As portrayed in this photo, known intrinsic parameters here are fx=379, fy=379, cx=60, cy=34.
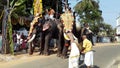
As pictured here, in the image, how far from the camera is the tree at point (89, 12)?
60.6m

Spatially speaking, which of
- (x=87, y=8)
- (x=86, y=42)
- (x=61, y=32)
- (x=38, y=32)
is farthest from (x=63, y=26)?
(x=87, y=8)

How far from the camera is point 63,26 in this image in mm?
18438

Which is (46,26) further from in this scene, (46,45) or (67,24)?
(67,24)

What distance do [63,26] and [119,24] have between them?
9628 centimetres

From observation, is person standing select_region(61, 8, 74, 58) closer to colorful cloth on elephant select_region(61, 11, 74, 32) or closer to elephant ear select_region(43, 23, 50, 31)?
colorful cloth on elephant select_region(61, 11, 74, 32)

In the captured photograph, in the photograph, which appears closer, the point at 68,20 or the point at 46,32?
the point at 68,20

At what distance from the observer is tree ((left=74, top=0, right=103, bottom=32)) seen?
60.6 meters

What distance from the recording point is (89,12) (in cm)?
6250

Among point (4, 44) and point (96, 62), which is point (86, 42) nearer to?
point (96, 62)

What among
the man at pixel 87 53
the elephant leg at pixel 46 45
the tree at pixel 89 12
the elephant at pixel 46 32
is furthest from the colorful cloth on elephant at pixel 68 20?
the tree at pixel 89 12

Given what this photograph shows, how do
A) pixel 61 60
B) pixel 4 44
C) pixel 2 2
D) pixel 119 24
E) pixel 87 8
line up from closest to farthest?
pixel 61 60, pixel 4 44, pixel 2 2, pixel 87 8, pixel 119 24

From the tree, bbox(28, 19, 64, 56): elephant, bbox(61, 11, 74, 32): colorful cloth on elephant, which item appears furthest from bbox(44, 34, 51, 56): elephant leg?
the tree

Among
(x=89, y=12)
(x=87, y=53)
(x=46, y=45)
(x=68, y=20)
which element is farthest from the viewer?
(x=89, y=12)

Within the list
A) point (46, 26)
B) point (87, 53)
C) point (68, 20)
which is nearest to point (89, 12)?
point (46, 26)
